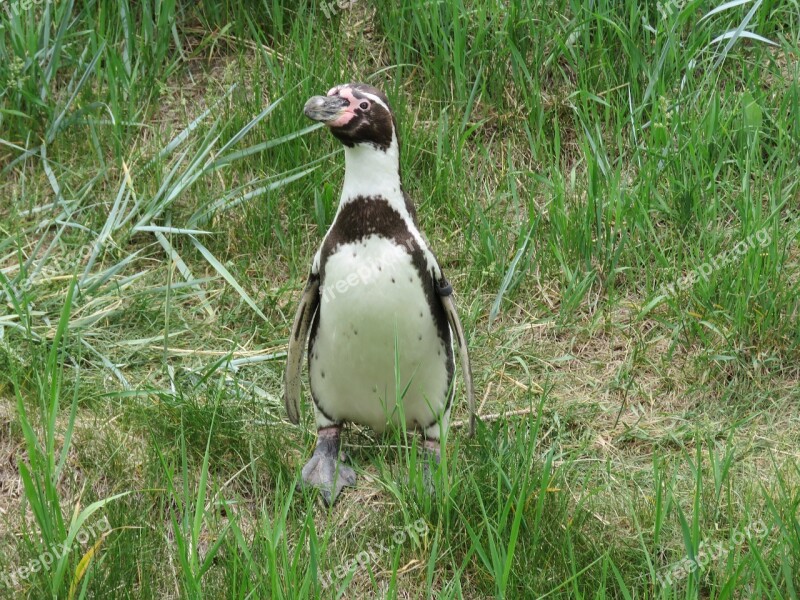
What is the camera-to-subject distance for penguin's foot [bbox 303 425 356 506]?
3490 millimetres

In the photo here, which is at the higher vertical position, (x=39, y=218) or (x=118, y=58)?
(x=118, y=58)

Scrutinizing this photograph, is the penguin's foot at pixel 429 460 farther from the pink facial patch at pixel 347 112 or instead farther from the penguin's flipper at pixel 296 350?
the pink facial patch at pixel 347 112

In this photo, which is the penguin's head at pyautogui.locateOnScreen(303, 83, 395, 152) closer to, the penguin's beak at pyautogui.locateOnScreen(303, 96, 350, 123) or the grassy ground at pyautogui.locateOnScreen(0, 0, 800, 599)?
the penguin's beak at pyautogui.locateOnScreen(303, 96, 350, 123)

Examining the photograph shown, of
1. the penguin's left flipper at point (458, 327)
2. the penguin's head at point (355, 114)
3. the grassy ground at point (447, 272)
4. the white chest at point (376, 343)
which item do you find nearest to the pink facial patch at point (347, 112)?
the penguin's head at point (355, 114)

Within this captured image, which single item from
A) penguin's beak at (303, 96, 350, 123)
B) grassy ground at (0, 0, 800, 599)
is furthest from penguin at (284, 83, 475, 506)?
grassy ground at (0, 0, 800, 599)

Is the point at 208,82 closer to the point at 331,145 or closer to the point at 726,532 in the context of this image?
the point at 331,145

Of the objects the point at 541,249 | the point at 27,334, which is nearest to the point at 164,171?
the point at 27,334

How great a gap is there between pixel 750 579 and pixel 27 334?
2.31 meters

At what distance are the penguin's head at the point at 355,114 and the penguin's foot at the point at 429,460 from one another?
33.7 inches

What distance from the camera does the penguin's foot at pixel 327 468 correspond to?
349cm

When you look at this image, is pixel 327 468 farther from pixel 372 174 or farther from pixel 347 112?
pixel 347 112

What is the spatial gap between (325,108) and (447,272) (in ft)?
4.84

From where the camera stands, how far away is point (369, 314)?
10.9ft

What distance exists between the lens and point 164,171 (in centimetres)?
482
